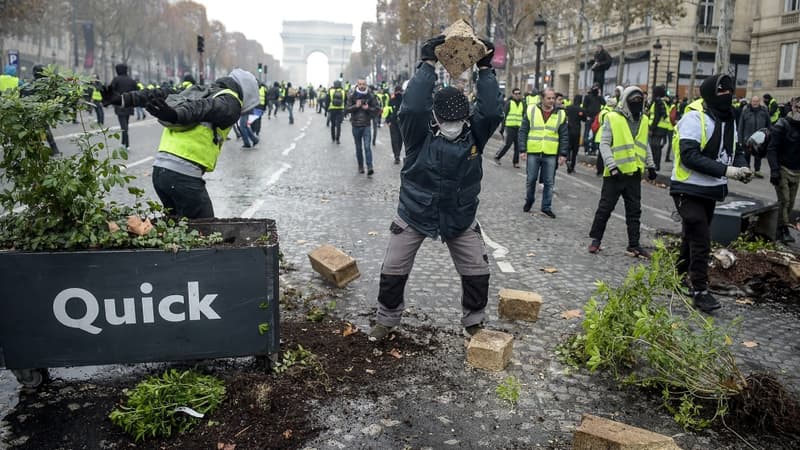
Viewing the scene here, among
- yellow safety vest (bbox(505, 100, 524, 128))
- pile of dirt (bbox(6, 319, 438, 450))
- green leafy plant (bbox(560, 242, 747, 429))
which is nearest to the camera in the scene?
pile of dirt (bbox(6, 319, 438, 450))

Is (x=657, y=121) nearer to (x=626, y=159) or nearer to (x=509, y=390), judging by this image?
(x=626, y=159)

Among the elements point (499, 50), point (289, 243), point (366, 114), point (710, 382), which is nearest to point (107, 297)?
point (710, 382)

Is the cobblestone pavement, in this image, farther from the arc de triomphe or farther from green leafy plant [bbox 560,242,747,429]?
the arc de triomphe

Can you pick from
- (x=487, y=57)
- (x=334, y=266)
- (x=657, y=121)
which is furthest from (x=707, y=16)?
(x=487, y=57)

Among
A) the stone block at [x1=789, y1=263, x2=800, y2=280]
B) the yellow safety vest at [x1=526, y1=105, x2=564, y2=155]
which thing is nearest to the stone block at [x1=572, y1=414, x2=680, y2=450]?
the stone block at [x1=789, y1=263, x2=800, y2=280]

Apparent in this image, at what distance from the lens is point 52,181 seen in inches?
137

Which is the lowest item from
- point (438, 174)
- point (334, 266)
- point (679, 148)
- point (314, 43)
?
point (334, 266)

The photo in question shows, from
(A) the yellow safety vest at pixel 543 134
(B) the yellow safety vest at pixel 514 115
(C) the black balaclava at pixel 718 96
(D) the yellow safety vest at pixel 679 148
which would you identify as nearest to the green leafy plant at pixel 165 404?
(D) the yellow safety vest at pixel 679 148

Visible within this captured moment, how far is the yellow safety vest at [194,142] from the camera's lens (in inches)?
190

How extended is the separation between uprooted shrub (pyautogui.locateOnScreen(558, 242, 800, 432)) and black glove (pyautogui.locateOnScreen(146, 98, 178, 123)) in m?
2.95

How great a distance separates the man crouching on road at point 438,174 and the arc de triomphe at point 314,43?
6836 inches

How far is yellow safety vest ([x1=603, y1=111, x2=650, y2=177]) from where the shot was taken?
7730 millimetres

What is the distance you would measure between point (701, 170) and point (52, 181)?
4746 mm

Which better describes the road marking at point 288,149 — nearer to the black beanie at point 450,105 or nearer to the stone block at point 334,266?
the stone block at point 334,266
